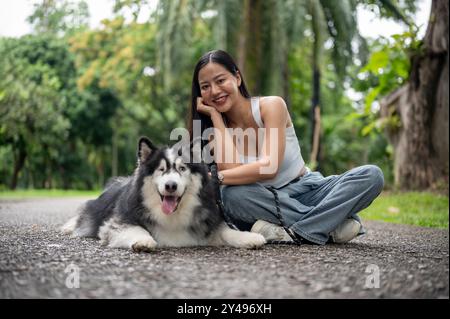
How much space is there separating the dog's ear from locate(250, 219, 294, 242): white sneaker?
3.93 feet

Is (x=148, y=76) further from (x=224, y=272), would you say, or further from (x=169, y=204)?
(x=224, y=272)

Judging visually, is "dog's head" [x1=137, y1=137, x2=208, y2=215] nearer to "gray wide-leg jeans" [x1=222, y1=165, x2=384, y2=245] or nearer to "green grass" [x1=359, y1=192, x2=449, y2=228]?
"gray wide-leg jeans" [x1=222, y1=165, x2=384, y2=245]

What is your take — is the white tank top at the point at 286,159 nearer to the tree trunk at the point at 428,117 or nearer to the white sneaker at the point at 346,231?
the white sneaker at the point at 346,231

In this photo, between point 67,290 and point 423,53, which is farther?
point 423,53

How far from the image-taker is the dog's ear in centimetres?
395

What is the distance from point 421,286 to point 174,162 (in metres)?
2.19

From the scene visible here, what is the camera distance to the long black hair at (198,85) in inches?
170

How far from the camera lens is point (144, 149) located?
399 centimetres

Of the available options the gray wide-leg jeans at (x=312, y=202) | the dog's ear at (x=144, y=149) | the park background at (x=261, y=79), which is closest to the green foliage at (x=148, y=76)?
the park background at (x=261, y=79)

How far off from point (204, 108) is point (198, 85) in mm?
280

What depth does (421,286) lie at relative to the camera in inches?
93.4

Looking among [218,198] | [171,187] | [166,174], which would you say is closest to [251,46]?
[218,198]

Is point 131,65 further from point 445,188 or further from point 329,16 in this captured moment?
point 445,188
